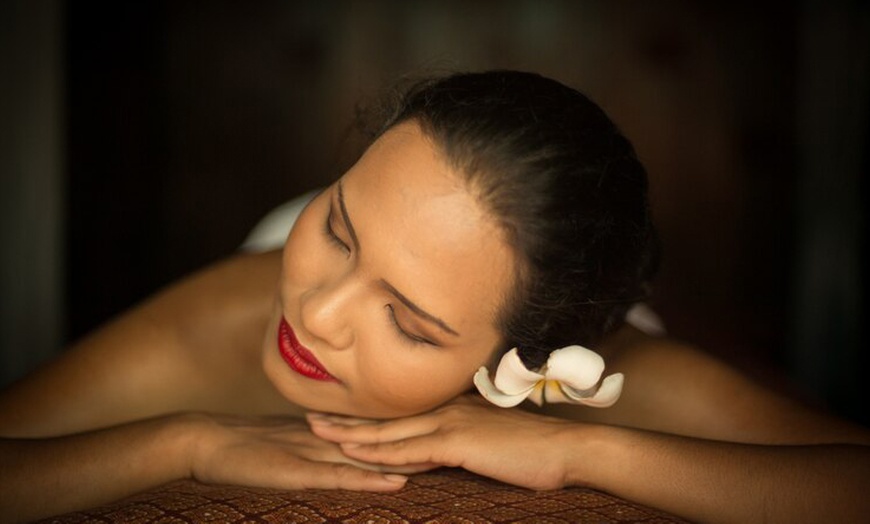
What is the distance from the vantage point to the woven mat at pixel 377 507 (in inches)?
48.2

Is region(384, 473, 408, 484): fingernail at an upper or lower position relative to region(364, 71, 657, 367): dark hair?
lower

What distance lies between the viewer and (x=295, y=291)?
1.48 metres

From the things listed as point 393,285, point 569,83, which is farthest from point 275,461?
point 569,83

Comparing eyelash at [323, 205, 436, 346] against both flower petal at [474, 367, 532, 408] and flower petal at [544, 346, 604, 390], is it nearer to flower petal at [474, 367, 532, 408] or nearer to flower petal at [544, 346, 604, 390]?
flower petal at [474, 367, 532, 408]

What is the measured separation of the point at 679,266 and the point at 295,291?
123 inches

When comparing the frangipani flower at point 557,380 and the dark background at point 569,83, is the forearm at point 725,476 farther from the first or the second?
the dark background at point 569,83

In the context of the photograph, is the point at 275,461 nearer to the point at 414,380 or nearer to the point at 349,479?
the point at 349,479

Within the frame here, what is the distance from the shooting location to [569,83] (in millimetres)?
4230

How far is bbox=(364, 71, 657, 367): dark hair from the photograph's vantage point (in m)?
1.39

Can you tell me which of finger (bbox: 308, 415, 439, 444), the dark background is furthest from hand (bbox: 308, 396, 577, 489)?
the dark background

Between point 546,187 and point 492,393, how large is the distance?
34 cm

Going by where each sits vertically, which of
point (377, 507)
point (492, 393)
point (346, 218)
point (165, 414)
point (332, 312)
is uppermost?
point (346, 218)

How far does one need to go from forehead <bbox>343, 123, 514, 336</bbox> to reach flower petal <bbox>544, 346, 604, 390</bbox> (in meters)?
0.14

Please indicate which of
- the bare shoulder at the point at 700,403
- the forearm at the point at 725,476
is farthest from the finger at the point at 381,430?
the bare shoulder at the point at 700,403
